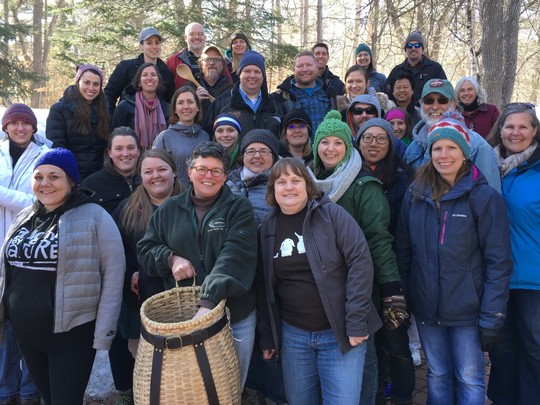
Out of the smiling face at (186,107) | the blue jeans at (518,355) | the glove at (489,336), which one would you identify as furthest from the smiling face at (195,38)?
the glove at (489,336)

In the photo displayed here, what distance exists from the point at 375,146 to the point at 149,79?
9.02 feet

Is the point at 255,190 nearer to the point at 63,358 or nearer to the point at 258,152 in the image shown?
the point at 258,152

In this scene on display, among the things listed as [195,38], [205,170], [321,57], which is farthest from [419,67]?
[205,170]

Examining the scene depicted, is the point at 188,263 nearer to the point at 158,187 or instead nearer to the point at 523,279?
the point at 158,187

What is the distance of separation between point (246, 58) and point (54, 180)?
2.63m

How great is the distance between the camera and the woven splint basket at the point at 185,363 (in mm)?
2523

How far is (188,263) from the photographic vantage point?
116 inches

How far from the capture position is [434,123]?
4.20 meters

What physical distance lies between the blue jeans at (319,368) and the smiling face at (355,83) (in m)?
3.33

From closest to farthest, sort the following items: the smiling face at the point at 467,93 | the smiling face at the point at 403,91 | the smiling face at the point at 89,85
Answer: the smiling face at the point at 89,85, the smiling face at the point at 467,93, the smiling face at the point at 403,91

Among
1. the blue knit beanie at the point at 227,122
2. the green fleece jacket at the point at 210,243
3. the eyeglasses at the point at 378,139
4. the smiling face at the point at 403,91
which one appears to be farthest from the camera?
the smiling face at the point at 403,91

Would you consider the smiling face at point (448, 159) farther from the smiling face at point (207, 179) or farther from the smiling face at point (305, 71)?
the smiling face at point (305, 71)

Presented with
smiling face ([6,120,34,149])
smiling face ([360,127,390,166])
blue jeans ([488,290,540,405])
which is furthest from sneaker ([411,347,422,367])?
smiling face ([6,120,34,149])

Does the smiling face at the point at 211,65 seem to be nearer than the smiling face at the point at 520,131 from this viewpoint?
No
